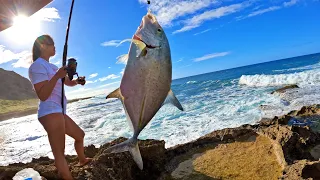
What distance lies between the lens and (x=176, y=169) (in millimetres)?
4781

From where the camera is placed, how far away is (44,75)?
11.7 feet

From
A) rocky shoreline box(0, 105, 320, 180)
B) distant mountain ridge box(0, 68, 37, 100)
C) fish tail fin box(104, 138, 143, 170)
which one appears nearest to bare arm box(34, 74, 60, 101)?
fish tail fin box(104, 138, 143, 170)

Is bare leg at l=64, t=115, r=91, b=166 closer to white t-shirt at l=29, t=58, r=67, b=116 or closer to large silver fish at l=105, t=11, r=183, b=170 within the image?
white t-shirt at l=29, t=58, r=67, b=116

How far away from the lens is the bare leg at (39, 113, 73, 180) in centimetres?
364

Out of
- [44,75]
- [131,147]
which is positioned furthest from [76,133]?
[131,147]

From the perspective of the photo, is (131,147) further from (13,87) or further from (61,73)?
(13,87)

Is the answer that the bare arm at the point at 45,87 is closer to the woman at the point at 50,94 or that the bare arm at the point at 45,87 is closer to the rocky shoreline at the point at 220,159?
the woman at the point at 50,94

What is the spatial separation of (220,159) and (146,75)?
8.39 ft

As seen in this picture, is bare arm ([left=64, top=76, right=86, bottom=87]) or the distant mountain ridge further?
the distant mountain ridge

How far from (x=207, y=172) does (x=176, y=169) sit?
55 cm

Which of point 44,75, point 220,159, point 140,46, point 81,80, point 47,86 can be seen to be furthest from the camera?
point 220,159

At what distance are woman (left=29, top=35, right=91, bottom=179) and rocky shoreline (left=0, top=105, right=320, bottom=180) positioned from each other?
1.29 feet

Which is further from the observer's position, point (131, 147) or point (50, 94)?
point (50, 94)

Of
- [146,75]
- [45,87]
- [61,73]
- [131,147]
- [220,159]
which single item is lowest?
[220,159]
